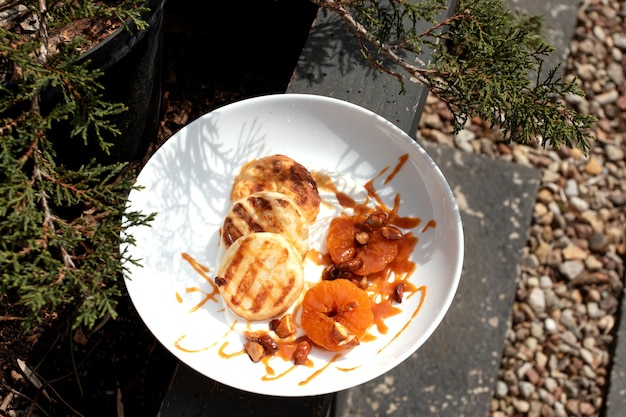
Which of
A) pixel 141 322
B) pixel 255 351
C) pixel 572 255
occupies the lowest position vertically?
pixel 141 322

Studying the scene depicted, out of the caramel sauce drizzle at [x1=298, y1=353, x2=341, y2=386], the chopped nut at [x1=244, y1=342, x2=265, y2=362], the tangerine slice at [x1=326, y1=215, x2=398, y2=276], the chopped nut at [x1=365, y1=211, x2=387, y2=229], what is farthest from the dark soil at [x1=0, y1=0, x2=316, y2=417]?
the chopped nut at [x1=365, y1=211, x2=387, y2=229]

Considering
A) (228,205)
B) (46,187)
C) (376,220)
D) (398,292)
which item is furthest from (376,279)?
(46,187)

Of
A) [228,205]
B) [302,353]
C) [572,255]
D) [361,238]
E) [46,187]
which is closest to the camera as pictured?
[46,187]

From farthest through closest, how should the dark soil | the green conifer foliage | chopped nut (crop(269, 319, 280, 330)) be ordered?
the dark soil → chopped nut (crop(269, 319, 280, 330)) → the green conifer foliage

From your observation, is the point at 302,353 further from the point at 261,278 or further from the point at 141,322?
the point at 141,322

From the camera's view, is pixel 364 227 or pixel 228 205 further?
pixel 228 205

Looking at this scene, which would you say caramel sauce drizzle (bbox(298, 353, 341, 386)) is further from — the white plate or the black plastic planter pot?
the black plastic planter pot

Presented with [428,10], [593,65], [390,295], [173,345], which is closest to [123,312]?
[173,345]
